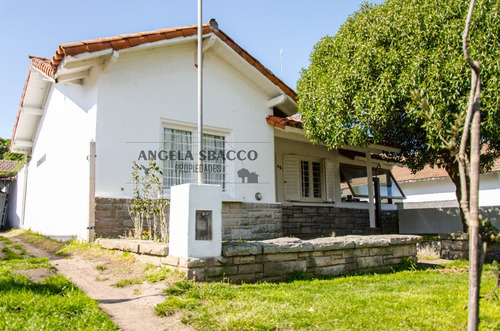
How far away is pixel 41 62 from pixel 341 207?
950 centimetres

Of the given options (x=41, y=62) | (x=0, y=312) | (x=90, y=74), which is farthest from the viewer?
(x=41, y=62)

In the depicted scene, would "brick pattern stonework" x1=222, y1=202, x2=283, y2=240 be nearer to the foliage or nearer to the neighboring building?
the foliage

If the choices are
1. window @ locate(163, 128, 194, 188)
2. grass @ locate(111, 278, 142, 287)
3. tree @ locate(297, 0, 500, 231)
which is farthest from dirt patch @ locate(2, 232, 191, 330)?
tree @ locate(297, 0, 500, 231)

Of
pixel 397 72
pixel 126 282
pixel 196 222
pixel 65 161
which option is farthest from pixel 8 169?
pixel 397 72

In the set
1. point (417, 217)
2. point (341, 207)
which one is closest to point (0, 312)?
point (341, 207)

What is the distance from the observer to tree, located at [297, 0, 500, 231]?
24.3 ft

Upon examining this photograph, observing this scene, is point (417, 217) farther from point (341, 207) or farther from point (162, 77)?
point (162, 77)

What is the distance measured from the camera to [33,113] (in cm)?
1355

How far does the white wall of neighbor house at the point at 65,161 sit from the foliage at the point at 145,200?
0.95 meters

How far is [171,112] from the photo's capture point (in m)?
8.90

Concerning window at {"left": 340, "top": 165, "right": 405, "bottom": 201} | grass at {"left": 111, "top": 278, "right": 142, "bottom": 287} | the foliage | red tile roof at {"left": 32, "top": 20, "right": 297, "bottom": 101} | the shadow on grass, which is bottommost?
grass at {"left": 111, "top": 278, "right": 142, "bottom": 287}

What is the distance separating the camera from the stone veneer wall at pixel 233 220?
25.2 feet

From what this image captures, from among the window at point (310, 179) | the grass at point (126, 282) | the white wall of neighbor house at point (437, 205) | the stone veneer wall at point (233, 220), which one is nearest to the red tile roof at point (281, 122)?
the stone veneer wall at point (233, 220)

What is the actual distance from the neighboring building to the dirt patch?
11545 millimetres
